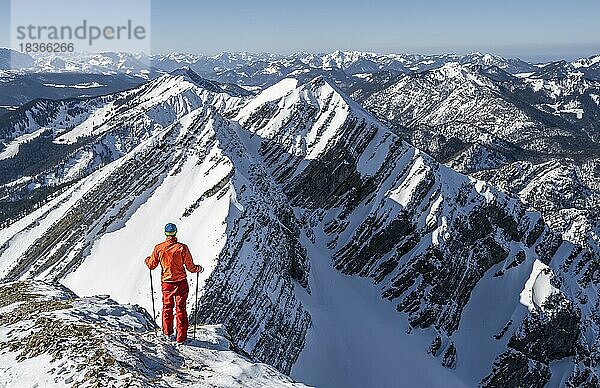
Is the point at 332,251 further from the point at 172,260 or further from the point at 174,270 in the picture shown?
the point at 172,260

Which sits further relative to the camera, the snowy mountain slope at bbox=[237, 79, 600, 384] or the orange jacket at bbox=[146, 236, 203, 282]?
the snowy mountain slope at bbox=[237, 79, 600, 384]

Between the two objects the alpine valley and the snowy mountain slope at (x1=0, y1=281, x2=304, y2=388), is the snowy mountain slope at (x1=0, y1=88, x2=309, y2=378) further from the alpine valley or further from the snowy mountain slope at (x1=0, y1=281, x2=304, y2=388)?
the snowy mountain slope at (x1=0, y1=281, x2=304, y2=388)

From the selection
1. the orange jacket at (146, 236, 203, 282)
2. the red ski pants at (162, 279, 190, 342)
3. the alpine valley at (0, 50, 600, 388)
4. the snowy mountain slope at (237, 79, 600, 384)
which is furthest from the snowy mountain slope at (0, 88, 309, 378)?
the orange jacket at (146, 236, 203, 282)

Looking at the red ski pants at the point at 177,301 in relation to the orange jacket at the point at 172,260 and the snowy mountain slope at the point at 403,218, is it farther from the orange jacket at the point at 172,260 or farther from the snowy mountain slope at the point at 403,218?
the snowy mountain slope at the point at 403,218

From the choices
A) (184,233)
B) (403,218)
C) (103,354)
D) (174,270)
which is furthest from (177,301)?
(403,218)

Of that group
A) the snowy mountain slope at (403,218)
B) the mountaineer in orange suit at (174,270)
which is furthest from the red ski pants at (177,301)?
the snowy mountain slope at (403,218)
